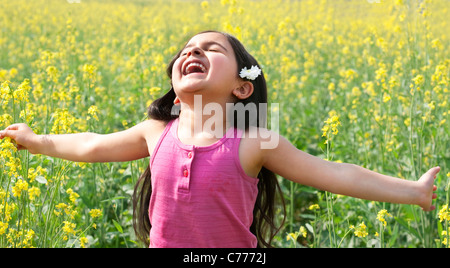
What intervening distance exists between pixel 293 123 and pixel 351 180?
2.63 metres

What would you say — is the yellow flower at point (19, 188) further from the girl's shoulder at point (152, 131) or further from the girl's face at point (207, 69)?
the girl's face at point (207, 69)

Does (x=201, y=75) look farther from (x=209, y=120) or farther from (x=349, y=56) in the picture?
(x=349, y=56)

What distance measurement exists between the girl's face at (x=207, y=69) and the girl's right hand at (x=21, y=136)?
0.55 meters

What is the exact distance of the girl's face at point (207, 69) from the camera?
5.28ft

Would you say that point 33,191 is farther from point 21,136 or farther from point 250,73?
point 250,73

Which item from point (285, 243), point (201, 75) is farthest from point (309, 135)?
point (201, 75)

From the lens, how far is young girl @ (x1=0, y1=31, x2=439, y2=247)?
157 cm

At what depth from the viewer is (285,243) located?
272 centimetres

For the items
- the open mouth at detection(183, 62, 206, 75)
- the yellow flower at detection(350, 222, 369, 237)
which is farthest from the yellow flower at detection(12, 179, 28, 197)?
the yellow flower at detection(350, 222, 369, 237)

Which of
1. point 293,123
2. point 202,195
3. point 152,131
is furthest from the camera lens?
point 293,123

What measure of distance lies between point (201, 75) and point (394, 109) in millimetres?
2148

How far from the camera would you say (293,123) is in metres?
4.20

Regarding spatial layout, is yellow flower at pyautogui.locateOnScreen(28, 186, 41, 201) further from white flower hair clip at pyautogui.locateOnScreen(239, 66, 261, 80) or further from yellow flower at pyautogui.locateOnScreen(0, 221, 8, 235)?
white flower hair clip at pyautogui.locateOnScreen(239, 66, 261, 80)

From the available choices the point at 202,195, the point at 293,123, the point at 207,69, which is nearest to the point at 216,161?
the point at 202,195
